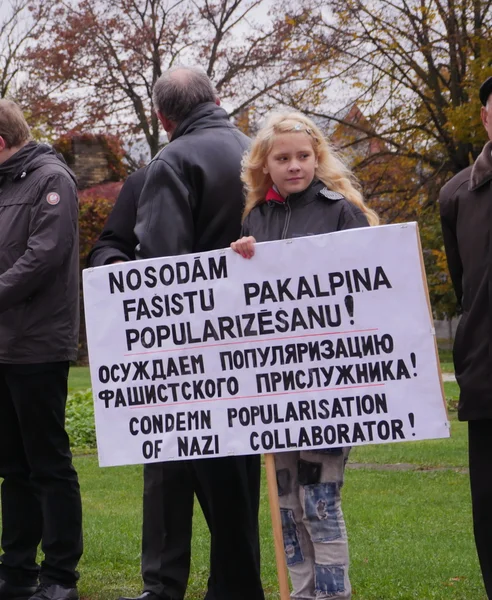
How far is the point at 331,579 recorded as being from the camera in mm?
4004

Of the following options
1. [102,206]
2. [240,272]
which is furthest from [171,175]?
[102,206]

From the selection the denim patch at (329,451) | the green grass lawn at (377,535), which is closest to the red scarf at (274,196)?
the denim patch at (329,451)

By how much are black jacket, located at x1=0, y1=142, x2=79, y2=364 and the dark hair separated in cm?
6

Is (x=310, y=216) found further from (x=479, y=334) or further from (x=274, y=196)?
(x=479, y=334)

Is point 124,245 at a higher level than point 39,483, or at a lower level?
higher

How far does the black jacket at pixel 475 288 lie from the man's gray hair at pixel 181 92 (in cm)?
125

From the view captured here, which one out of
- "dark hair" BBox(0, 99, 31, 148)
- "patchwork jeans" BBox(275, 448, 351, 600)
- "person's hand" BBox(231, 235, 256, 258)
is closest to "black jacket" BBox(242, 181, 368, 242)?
"person's hand" BBox(231, 235, 256, 258)

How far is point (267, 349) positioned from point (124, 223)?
1.20 meters

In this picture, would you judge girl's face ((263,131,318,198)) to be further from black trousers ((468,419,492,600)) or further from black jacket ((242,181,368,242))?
black trousers ((468,419,492,600))

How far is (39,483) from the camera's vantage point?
4.89 metres

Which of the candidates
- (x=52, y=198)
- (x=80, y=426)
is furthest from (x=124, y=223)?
(x=80, y=426)

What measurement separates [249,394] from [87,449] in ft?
28.0

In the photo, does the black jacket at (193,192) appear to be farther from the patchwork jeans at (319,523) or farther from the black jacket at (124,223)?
the patchwork jeans at (319,523)

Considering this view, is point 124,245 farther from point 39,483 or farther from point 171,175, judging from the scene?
point 39,483
